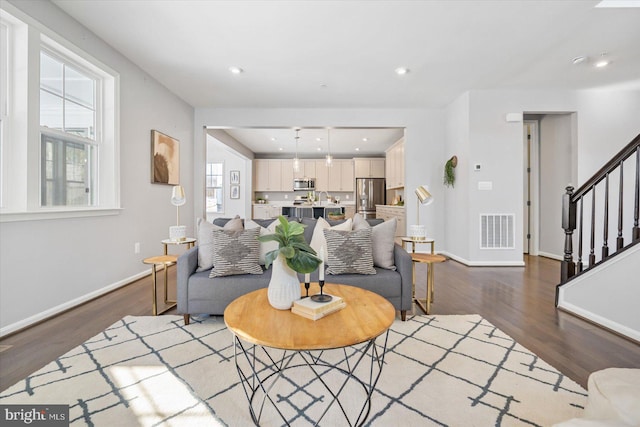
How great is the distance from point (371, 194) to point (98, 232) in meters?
6.89

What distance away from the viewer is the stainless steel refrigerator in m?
8.62

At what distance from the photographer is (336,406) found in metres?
1.37

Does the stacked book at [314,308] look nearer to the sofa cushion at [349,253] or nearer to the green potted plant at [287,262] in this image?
the green potted plant at [287,262]

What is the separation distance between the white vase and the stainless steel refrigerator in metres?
7.28

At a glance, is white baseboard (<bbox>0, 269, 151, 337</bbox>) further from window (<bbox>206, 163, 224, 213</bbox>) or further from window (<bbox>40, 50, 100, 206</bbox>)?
window (<bbox>206, 163, 224, 213</bbox>)

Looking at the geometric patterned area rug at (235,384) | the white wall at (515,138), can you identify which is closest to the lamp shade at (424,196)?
the geometric patterned area rug at (235,384)

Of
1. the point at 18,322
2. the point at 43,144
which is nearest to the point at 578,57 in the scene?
the point at 43,144

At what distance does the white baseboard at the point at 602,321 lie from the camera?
2.08m

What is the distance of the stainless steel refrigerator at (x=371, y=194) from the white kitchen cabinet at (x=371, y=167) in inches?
5.4

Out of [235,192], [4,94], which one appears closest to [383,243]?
[4,94]

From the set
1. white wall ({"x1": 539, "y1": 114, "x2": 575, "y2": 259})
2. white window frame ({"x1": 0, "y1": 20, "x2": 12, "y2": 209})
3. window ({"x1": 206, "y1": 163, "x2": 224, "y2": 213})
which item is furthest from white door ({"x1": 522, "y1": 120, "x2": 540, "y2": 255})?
window ({"x1": 206, "y1": 163, "x2": 224, "y2": 213})

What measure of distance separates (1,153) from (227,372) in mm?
2372

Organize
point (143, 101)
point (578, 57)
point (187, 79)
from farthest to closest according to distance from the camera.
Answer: point (187, 79)
point (143, 101)
point (578, 57)

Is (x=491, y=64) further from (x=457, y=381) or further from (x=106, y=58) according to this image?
(x=106, y=58)
